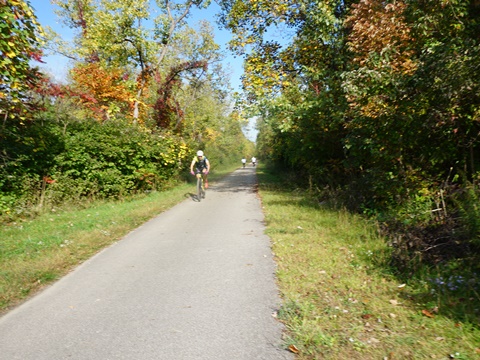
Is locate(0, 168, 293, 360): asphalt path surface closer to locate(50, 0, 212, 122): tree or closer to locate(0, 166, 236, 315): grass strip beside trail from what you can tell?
locate(0, 166, 236, 315): grass strip beside trail

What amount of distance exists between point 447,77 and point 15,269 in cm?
806

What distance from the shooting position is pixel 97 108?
17281mm

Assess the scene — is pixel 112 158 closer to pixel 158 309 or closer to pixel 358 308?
pixel 158 309

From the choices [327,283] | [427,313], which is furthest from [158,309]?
[427,313]

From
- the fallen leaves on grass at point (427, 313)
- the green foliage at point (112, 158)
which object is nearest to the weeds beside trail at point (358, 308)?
the fallen leaves on grass at point (427, 313)

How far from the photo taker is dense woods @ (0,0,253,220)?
7.68 metres

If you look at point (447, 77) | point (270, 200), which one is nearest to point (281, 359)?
point (447, 77)

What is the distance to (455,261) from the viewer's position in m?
4.39

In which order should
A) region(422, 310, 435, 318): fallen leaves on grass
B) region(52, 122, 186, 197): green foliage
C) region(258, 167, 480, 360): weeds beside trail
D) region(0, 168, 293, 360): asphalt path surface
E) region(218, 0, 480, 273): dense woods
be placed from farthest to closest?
region(52, 122, 186, 197): green foliage → region(218, 0, 480, 273): dense woods → region(422, 310, 435, 318): fallen leaves on grass → region(0, 168, 293, 360): asphalt path surface → region(258, 167, 480, 360): weeds beside trail

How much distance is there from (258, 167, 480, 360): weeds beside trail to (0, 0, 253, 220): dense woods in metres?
6.81

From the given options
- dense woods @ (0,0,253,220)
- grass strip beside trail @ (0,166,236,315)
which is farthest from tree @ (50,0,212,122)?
grass strip beside trail @ (0,166,236,315)

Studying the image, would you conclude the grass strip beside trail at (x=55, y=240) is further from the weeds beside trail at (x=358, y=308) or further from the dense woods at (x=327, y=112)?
the weeds beside trail at (x=358, y=308)

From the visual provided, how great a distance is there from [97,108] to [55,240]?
1275 centimetres

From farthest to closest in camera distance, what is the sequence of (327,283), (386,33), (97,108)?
(97,108)
(386,33)
(327,283)
